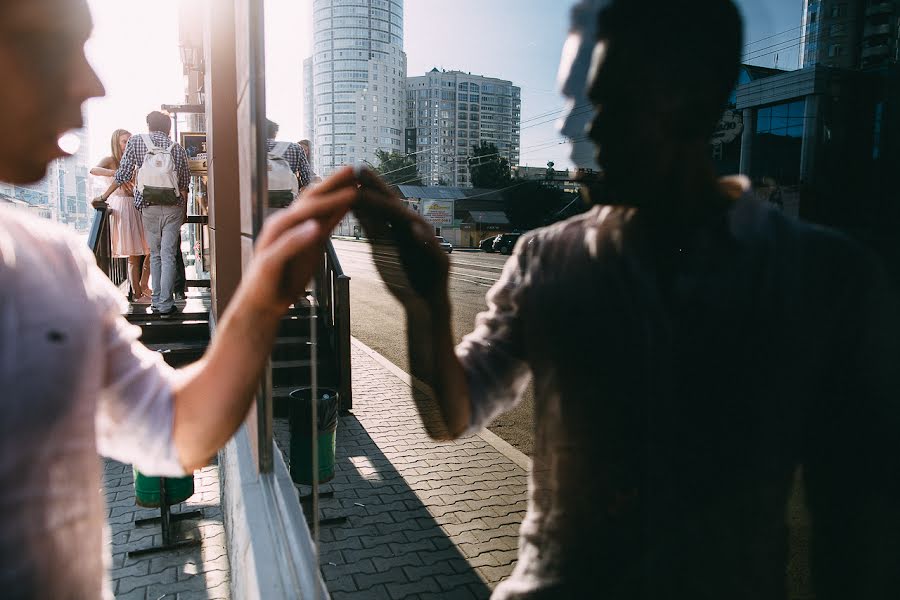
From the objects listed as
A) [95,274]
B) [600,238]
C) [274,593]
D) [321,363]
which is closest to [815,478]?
[600,238]

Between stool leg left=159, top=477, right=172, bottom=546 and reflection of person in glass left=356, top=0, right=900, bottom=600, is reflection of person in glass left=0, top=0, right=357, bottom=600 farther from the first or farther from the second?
stool leg left=159, top=477, right=172, bottom=546

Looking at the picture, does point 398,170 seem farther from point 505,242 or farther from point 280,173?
point 280,173

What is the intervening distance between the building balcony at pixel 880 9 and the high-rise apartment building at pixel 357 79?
828mm

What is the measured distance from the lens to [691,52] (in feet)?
2.05

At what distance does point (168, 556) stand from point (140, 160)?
13.4 ft

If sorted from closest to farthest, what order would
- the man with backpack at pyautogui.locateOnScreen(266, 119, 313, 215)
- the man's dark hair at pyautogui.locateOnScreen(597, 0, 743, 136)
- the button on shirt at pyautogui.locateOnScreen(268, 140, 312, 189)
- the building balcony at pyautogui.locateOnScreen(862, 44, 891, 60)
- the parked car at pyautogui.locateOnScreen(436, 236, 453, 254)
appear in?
the building balcony at pyautogui.locateOnScreen(862, 44, 891, 60) → the man's dark hair at pyautogui.locateOnScreen(597, 0, 743, 136) → the parked car at pyautogui.locateOnScreen(436, 236, 453, 254) → the button on shirt at pyautogui.locateOnScreen(268, 140, 312, 189) → the man with backpack at pyautogui.locateOnScreen(266, 119, 313, 215)

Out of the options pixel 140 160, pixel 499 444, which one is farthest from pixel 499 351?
pixel 140 160

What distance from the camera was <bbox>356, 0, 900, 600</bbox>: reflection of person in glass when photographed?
53cm

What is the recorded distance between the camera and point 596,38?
2.28 ft

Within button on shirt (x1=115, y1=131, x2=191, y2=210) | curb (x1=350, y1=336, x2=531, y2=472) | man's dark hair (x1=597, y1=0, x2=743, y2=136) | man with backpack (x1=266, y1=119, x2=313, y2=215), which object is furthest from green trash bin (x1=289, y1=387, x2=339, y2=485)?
button on shirt (x1=115, y1=131, x2=191, y2=210)

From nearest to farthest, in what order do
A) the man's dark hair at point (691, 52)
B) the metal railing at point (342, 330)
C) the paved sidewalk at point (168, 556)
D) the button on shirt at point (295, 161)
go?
1. the man's dark hair at point (691, 52)
2. the button on shirt at point (295, 161)
3. the paved sidewalk at point (168, 556)
4. the metal railing at point (342, 330)

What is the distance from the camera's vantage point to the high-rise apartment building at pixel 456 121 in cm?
94

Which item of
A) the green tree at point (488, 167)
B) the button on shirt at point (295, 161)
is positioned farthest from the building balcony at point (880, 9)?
the button on shirt at point (295, 161)

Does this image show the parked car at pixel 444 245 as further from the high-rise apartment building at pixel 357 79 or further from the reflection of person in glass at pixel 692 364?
the high-rise apartment building at pixel 357 79
